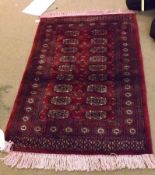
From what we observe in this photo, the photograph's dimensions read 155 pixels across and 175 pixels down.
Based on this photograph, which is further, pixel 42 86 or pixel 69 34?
pixel 69 34

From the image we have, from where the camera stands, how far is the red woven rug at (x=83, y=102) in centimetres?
129

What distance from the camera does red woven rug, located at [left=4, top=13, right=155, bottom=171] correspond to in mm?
1287

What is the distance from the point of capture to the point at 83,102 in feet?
4.92

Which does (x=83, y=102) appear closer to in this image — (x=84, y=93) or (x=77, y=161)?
(x=84, y=93)

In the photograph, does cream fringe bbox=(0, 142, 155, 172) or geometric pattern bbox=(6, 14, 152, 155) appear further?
geometric pattern bbox=(6, 14, 152, 155)

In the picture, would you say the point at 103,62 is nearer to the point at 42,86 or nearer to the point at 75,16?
the point at 42,86

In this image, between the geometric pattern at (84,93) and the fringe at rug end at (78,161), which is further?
the geometric pattern at (84,93)

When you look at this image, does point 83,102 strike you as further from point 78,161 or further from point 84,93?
point 78,161

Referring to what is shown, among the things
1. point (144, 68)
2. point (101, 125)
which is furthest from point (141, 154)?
point (144, 68)

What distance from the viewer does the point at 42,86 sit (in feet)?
5.26

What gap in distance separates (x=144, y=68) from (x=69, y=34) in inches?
20.2


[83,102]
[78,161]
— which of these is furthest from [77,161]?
[83,102]

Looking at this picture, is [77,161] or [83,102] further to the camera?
[83,102]

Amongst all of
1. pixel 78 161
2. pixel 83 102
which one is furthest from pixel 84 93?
pixel 78 161
